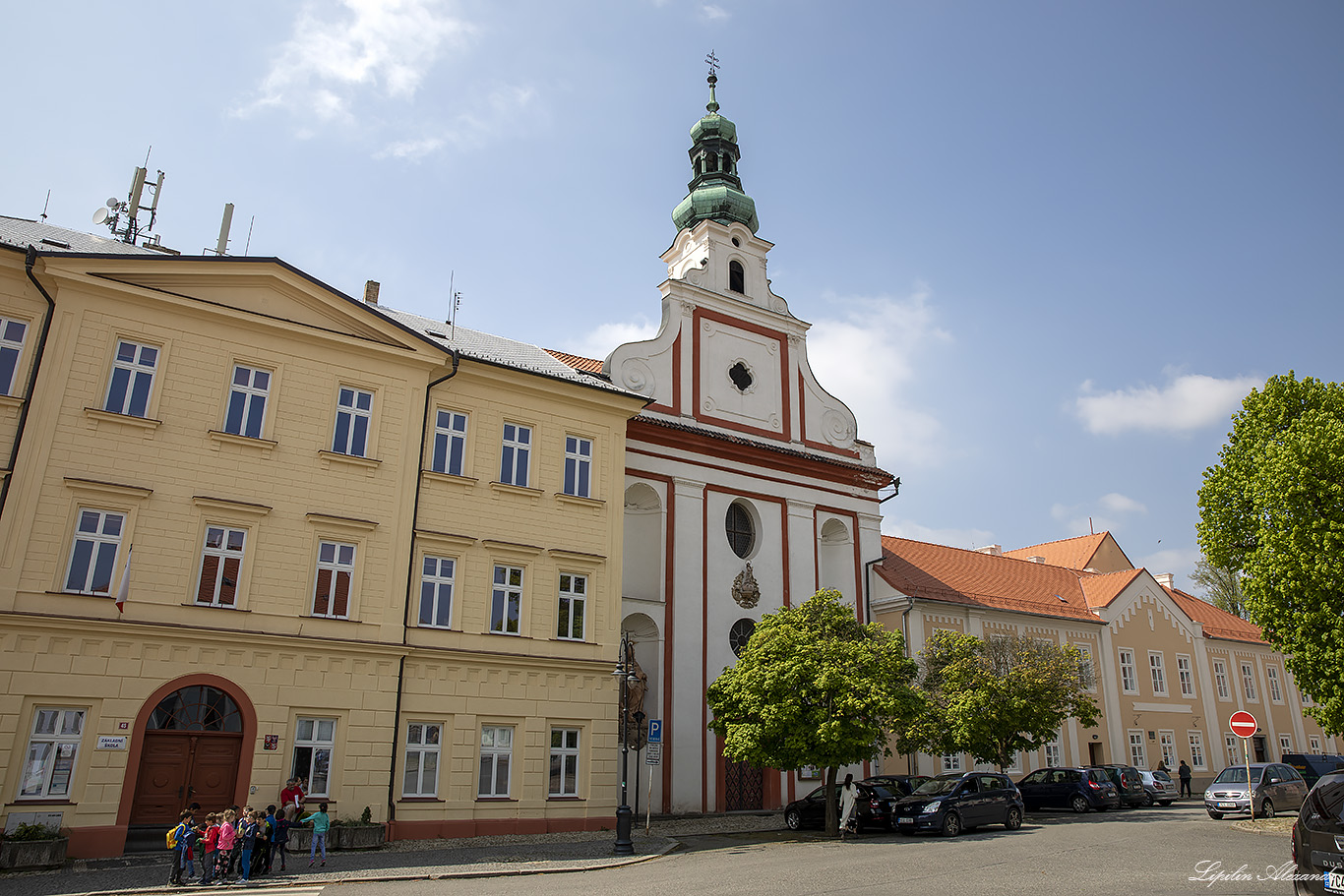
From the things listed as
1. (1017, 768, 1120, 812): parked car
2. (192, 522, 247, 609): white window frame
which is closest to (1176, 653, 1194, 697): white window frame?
(1017, 768, 1120, 812): parked car

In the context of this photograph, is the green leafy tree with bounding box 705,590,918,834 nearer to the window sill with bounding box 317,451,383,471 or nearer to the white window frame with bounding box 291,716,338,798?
the white window frame with bounding box 291,716,338,798

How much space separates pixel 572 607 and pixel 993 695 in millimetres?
13580

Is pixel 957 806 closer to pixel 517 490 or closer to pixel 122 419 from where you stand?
pixel 517 490

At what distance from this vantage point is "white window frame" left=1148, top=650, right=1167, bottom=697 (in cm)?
4022

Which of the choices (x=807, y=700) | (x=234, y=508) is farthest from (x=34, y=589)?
(x=807, y=700)

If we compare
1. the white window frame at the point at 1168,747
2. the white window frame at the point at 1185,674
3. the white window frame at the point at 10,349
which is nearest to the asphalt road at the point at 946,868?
the white window frame at the point at 10,349

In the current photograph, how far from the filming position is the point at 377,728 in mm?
19469

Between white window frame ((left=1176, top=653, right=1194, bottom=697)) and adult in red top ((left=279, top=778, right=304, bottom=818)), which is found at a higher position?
white window frame ((left=1176, top=653, right=1194, bottom=697))

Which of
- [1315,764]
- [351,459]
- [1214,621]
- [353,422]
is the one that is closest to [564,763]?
[351,459]

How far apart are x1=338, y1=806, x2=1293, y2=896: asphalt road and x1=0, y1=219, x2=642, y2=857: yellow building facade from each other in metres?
4.83

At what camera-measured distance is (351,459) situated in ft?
68.0

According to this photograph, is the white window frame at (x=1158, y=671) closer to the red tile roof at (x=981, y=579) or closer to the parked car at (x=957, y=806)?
the red tile roof at (x=981, y=579)

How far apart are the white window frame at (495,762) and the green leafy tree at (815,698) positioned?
200 inches

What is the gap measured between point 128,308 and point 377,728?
33.1 feet
